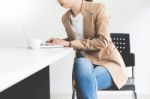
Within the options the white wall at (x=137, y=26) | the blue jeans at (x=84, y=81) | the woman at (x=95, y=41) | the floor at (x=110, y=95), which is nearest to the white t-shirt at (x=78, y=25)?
the woman at (x=95, y=41)

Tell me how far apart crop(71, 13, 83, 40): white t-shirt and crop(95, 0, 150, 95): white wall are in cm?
154

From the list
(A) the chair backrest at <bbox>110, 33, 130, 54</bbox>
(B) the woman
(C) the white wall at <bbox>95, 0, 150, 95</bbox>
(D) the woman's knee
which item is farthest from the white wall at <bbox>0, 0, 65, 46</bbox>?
(D) the woman's knee

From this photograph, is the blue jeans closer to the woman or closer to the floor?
the woman

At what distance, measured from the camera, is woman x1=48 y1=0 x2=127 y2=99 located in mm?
1914

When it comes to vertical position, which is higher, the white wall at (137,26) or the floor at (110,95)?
the white wall at (137,26)

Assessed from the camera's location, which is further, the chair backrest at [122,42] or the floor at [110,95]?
the floor at [110,95]

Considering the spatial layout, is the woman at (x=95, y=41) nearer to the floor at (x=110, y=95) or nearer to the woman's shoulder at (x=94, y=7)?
the woman's shoulder at (x=94, y=7)

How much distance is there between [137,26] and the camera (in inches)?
140

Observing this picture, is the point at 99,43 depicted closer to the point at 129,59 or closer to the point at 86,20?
the point at 86,20

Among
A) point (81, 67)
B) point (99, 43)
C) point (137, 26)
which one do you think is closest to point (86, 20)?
point (99, 43)

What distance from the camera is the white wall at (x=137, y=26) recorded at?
3.54 meters

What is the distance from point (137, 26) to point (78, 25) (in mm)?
1648

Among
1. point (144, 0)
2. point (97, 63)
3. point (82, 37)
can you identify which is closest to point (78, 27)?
point (82, 37)

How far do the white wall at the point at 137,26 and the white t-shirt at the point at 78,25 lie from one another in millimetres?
1543
